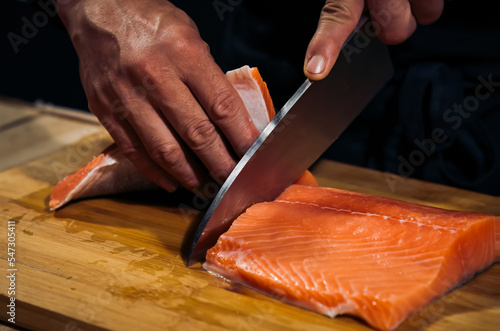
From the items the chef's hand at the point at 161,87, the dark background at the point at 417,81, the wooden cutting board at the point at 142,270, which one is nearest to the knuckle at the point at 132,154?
the chef's hand at the point at 161,87

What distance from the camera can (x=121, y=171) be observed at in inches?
89.4

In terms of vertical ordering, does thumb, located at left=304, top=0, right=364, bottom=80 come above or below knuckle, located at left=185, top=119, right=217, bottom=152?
above

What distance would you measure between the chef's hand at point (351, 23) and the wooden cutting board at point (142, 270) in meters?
0.72

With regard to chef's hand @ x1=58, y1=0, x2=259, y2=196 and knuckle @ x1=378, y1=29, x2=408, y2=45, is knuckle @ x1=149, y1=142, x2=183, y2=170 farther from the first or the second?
knuckle @ x1=378, y1=29, x2=408, y2=45

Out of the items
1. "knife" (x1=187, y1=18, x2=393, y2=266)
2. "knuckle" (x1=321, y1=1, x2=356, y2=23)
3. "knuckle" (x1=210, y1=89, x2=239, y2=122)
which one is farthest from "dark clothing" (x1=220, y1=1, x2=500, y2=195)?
"knuckle" (x1=210, y1=89, x2=239, y2=122)

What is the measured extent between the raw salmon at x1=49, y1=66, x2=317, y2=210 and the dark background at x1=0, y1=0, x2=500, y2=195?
0.67 meters

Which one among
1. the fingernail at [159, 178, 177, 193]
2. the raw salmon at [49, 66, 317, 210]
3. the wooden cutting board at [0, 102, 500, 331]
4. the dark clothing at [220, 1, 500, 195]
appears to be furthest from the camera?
the dark clothing at [220, 1, 500, 195]

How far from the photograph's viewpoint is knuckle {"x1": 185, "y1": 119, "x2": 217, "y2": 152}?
1.94m

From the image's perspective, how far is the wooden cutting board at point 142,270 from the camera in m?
1.58

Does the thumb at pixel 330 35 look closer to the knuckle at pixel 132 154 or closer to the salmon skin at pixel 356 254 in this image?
the salmon skin at pixel 356 254

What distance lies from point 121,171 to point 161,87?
1.71ft

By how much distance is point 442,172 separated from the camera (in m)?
2.58

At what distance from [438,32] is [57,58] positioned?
3235mm

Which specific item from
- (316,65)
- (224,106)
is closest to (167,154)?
(224,106)
